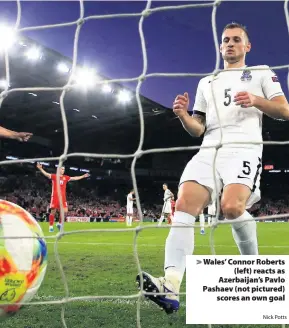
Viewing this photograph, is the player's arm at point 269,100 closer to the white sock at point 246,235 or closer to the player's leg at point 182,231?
the player's leg at point 182,231

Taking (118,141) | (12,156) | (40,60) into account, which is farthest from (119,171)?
(40,60)

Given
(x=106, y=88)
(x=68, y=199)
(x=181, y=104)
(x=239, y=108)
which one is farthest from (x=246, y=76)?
(x=68, y=199)

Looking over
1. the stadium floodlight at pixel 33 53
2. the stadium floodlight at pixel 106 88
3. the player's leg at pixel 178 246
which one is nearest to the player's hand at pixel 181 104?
the player's leg at pixel 178 246

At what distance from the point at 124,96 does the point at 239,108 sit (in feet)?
62.4

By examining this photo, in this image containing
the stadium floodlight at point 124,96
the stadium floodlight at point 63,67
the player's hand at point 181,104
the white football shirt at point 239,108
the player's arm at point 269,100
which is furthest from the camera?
the stadium floodlight at point 124,96

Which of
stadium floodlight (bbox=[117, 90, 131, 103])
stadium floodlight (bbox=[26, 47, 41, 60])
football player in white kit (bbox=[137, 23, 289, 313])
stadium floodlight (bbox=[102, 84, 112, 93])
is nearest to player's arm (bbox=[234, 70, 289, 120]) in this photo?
football player in white kit (bbox=[137, 23, 289, 313])

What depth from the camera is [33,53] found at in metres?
16.7

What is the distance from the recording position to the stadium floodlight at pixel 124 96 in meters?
21.1

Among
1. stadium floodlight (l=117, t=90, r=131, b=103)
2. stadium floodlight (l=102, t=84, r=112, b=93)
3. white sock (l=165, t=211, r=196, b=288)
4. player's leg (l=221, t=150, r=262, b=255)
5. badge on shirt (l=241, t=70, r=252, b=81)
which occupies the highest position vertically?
stadium floodlight (l=117, t=90, r=131, b=103)

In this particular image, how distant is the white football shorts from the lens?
2.75 m

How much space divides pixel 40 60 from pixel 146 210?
14280 millimetres

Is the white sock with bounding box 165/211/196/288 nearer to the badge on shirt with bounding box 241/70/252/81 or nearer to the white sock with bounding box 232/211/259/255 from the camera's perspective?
the white sock with bounding box 232/211/259/255

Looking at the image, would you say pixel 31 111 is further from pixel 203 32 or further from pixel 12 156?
pixel 203 32

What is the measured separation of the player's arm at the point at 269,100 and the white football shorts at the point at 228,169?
29 cm
